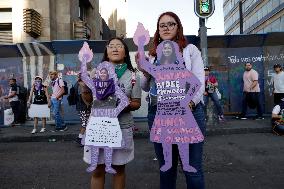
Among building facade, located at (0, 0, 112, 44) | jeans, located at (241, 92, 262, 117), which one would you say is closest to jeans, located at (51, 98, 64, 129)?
building facade, located at (0, 0, 112, 44)

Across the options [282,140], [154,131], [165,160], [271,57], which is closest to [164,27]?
[154,131]

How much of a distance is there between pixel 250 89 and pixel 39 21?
8290 millimetres

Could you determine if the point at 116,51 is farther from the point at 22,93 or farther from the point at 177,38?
the point at 22,93

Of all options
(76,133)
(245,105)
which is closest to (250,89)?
(245,105)

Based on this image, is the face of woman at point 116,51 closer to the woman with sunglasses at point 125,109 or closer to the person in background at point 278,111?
the woman with sunglasses at point 125,109

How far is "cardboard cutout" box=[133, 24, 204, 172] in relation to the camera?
3025 millimetres

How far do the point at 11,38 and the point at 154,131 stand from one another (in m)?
13.4

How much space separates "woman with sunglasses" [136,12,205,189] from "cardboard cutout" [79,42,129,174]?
0.84 ft

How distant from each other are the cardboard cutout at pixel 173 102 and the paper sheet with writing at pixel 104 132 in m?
0.33

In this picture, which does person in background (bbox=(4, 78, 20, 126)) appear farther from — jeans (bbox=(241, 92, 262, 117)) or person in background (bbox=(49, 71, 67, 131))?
jeans (bbox=(241, 92, 262, 117))

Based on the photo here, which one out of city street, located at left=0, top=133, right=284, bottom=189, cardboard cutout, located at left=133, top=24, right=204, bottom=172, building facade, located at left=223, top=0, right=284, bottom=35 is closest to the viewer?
cardboard cutout, located at left=133, top=24, right=204, bottom=172

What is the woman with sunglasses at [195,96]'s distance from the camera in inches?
121

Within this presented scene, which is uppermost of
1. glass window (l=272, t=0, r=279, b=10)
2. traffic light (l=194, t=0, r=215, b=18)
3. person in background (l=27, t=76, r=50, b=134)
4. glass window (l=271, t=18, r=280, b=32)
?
glass window (l=272, t=0, r=279, b=10)

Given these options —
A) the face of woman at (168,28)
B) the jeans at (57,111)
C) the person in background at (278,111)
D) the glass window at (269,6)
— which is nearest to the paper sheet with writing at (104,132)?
the face of woman at (168,28)
